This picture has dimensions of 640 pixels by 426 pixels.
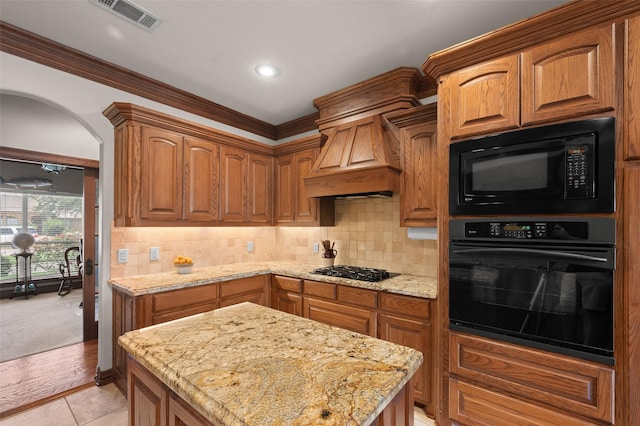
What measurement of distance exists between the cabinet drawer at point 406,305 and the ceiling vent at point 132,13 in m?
2.59

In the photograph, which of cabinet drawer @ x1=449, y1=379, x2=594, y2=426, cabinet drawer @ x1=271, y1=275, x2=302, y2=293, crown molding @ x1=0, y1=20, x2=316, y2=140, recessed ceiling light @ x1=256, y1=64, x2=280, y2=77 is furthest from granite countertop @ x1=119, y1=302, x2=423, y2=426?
crown molding @ x1=0, y1=20, x2=316, y2=140

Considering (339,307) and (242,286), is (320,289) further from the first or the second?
(242,286)

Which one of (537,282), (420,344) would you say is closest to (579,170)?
(537,282)

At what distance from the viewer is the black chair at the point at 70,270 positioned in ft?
19.6

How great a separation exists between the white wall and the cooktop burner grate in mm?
1917

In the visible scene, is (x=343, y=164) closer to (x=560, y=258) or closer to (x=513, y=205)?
(x=513, y=205)

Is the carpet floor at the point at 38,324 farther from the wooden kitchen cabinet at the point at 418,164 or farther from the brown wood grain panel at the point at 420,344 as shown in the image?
the wooden kitchen cabinet at the point at 418,164

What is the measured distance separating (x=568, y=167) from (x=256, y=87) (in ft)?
8.49

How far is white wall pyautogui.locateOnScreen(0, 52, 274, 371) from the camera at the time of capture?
2.20 meters

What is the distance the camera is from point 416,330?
2.25 meters

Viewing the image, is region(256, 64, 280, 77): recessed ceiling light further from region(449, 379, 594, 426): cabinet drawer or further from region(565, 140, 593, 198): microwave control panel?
region(449, 379, 594, 426): cabinet drawer

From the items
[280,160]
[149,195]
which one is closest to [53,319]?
[149,195]

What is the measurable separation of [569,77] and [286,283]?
270 centimetres

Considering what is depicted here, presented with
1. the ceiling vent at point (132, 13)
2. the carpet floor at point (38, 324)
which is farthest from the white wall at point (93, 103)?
the carpet floor at point (38, 324)
